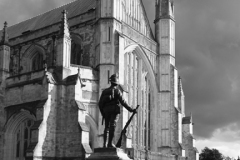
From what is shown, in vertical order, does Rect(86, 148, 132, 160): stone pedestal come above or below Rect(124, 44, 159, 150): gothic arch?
below

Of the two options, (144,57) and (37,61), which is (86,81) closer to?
(144,57)

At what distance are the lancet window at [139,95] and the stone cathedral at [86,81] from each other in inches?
3.4

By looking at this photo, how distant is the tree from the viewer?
235 ft

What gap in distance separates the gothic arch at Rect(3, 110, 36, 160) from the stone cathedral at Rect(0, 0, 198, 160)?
73mm

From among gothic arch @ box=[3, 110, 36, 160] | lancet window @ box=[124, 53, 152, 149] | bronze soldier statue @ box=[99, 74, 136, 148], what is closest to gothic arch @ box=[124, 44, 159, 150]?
lancet window @ box=[124, 53, 152, 149]

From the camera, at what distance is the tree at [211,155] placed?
71625 mm

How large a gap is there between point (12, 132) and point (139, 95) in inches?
464

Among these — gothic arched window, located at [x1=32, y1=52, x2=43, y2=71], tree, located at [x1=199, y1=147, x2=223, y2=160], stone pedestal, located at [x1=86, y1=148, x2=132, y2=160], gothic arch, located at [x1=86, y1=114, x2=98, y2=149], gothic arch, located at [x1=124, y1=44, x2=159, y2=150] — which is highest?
gothic arched window, located at [x1=32, y1=52, x2=43, y2=71]

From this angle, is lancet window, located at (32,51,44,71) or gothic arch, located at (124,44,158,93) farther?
lancet window, located at (32,51,44,71)

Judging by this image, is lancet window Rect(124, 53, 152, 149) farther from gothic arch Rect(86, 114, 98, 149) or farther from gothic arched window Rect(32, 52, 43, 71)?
gothic arched window Rect(32, 52, 43, 71)

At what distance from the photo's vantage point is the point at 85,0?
4425 centimetres

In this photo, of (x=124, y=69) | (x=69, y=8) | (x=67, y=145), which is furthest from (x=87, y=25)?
(x=67, y=145)

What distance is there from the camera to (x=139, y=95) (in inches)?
1533

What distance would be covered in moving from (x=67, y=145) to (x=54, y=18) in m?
18.7
